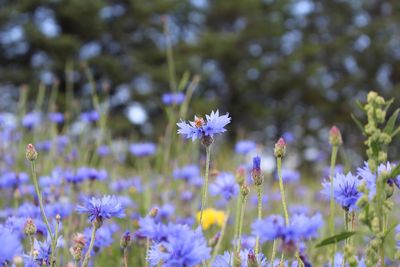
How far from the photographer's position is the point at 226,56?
15.4 m

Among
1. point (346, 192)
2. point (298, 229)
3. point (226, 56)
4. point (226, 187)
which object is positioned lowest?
point (298, 229)

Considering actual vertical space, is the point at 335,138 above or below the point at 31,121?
below

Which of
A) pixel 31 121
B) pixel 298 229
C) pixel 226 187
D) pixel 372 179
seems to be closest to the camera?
pixel 298 229

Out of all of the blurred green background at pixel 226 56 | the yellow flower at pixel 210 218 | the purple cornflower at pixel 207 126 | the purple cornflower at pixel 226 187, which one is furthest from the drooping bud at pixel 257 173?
the blurred green background at pixel 226 56

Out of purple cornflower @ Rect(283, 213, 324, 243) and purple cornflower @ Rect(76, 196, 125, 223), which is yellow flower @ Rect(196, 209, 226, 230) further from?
purple cornflower @ Rect(283, 213, 324, 243)

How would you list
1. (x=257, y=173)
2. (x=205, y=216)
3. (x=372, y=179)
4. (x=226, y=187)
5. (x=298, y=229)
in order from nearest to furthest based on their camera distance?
1. (x=298, y=229)
2. (x=372, y=179)
3. (x=257, y=173)
4. (x=226, y=187)
5. (x=205, y=216)

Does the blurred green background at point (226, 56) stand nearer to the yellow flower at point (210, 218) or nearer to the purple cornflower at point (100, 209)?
the yellow flower at point (210, 218)

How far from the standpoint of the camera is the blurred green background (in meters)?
13.2

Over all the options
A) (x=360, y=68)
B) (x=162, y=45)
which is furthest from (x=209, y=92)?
(x=360, y=68)

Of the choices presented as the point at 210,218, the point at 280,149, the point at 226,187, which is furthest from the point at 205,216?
the point at 280,149

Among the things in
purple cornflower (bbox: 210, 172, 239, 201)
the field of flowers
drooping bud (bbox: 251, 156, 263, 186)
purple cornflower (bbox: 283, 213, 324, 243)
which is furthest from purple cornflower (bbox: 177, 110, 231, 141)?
purple cornflower (bbox: 210, 172, 239, 201)

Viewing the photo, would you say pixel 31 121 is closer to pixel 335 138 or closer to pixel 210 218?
pixel 210 218

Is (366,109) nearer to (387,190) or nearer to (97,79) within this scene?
(387,190)

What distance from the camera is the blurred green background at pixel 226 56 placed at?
1317 centimetres
